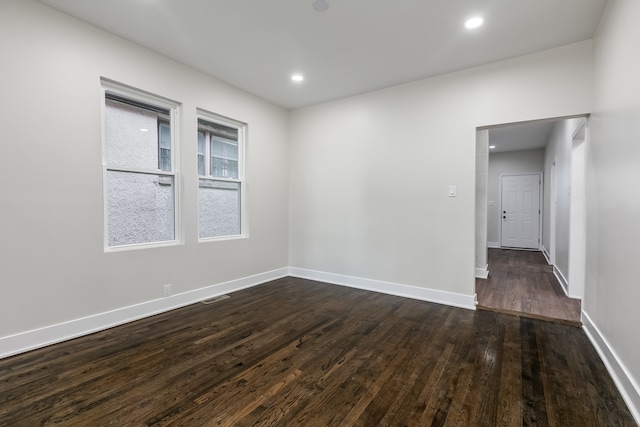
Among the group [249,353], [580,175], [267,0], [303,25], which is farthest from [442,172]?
[249,353]

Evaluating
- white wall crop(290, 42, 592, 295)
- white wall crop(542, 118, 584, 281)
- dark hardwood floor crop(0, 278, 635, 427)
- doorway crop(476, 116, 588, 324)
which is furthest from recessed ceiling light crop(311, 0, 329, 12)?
white wall crop(542, 118, 584, 281)

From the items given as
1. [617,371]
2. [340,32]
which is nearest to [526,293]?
[617,371]

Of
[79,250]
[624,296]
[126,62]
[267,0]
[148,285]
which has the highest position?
[267,0]

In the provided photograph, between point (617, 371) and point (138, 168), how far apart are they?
4.35 metres

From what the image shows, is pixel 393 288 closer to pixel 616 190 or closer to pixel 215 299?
pixel 215 299

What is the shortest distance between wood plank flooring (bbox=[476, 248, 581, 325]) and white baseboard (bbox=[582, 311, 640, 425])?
0.49 meters

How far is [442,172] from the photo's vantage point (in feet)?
11.8

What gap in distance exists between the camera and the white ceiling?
7.83ft

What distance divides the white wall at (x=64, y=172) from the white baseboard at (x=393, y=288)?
6.37ft

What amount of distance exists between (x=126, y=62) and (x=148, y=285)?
7.51ft

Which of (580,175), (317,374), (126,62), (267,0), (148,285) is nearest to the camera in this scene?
(317,374)

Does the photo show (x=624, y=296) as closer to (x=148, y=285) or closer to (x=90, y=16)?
(x=148, y=285)

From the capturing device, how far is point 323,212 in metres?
4.64

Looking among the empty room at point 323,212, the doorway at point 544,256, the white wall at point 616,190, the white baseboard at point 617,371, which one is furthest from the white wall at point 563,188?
the white baseboard at point 617,371
